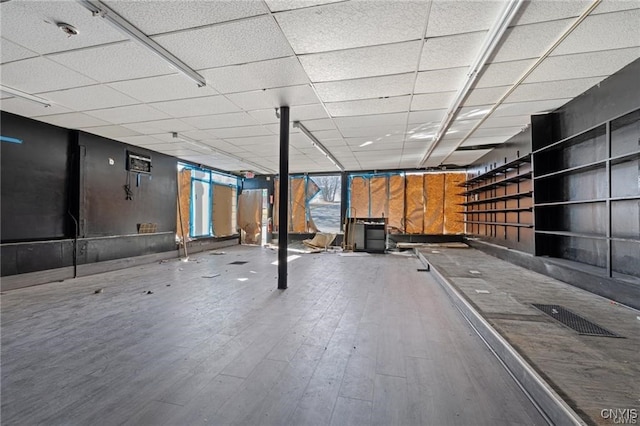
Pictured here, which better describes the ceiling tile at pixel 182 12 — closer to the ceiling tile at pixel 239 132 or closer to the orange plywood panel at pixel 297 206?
the ceiling tile at pixel 239 132

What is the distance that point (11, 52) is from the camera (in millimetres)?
2850

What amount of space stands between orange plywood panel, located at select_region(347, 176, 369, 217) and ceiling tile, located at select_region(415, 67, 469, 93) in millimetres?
6722

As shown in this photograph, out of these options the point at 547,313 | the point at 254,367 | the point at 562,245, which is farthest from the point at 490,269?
the point at 254,367

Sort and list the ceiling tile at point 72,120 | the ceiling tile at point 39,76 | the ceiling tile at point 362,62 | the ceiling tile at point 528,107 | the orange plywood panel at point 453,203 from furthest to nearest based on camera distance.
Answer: the orange plywood panel at point 453,203 < the ceiling tile at point 72,120 < the ceiling tile at point 528,107 < the ceiling tile at point 39,76 < the ceiling tile at point 362,62

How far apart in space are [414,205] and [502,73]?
273 inches

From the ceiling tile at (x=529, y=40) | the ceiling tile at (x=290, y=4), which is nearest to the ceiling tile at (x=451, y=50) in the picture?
the ceiling tile at (x=529, y=40)

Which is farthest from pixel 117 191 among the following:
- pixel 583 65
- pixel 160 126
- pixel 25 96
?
pixel 583 65

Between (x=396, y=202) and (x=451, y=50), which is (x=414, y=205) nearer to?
(x=396, y=202)

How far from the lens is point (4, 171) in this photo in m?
4.43

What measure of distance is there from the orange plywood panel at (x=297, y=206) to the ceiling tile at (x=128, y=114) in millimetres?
6591

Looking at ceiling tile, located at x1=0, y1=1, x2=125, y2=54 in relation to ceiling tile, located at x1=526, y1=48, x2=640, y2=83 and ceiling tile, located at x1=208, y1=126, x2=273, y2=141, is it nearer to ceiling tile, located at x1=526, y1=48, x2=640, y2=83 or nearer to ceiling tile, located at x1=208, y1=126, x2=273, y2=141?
ceiling tile, located at x1=208, y1=126, x2=273, y2=141

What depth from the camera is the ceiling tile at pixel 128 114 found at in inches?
174

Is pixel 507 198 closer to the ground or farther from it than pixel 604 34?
closer to the ground

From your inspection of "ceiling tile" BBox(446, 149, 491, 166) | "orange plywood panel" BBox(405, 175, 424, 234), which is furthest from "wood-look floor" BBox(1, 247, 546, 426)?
"orange plywood panel" BBox(405, 175, 424, 234)
